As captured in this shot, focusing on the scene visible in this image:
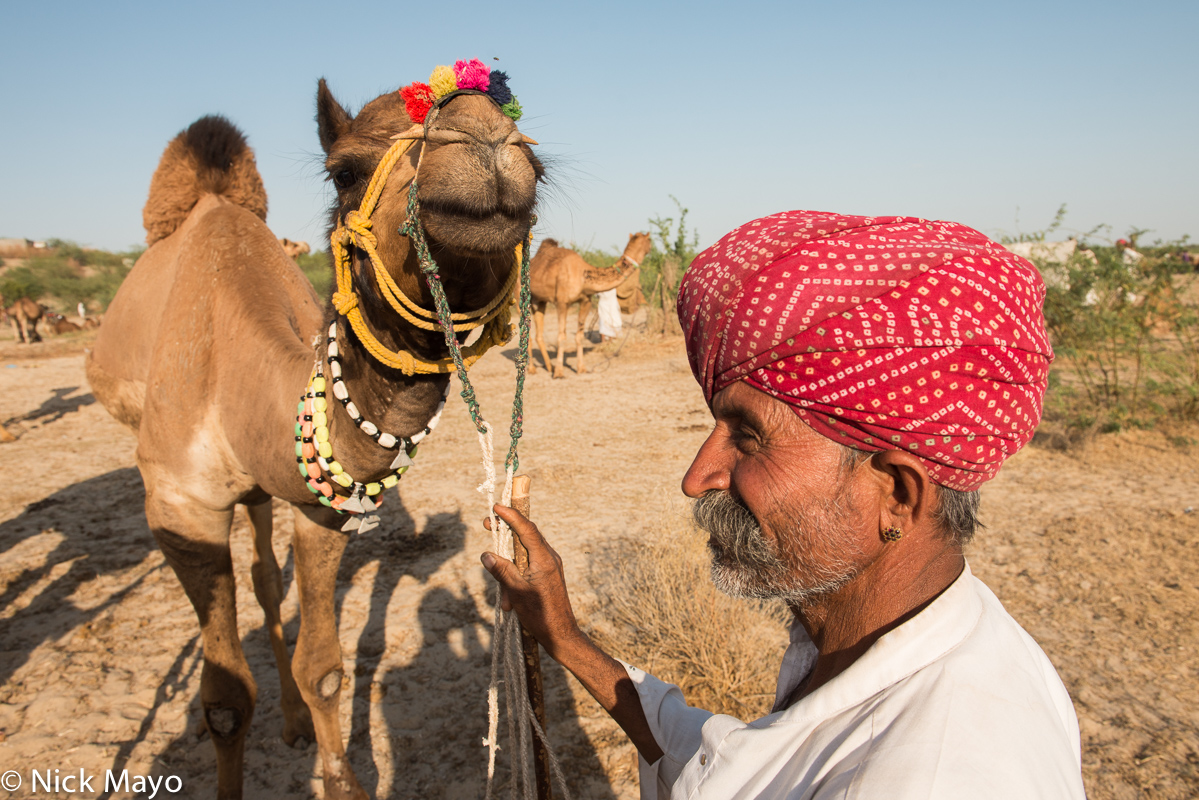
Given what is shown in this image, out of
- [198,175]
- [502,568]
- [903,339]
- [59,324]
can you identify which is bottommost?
[502,568]

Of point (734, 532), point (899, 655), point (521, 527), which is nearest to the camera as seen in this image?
point (899, 655)

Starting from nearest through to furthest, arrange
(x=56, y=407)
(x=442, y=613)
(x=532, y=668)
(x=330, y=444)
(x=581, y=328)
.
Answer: (x=532, y=668) < (x=330, y=444) < (x=442, y=613) < (x=56, y=407) < (x=581, y=328)

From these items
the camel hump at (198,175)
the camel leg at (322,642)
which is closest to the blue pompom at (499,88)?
the camel leg at (322,642)

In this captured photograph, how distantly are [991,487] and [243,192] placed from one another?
22.6ft

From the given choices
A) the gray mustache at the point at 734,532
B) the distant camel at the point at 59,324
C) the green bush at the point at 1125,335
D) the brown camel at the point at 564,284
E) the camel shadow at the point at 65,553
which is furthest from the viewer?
the distant camel at the point at 59,324

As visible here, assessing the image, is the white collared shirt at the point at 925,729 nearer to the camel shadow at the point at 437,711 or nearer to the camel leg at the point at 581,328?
the camel shadow at the point at 437,711

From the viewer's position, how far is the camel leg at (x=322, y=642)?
8.89ft

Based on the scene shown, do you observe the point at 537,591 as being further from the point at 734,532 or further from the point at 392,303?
the point at 392,303

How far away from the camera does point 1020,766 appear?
88cm

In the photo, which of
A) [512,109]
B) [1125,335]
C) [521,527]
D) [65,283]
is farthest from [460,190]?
[65,283]

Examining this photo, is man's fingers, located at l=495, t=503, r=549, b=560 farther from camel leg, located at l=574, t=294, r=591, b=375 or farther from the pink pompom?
camel leg, located at l=574, t=294, r=591, b=375

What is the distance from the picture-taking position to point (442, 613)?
449 cm

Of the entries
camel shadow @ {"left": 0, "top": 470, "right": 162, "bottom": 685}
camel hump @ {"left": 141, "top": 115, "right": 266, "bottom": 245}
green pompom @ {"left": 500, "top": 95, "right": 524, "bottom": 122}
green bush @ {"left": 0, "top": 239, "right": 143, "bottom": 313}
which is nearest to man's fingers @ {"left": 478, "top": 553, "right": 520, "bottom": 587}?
green pompom @ {"left": 500, "top": 95, "right": 524, "bottom": 122}

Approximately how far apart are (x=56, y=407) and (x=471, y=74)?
504 inches
